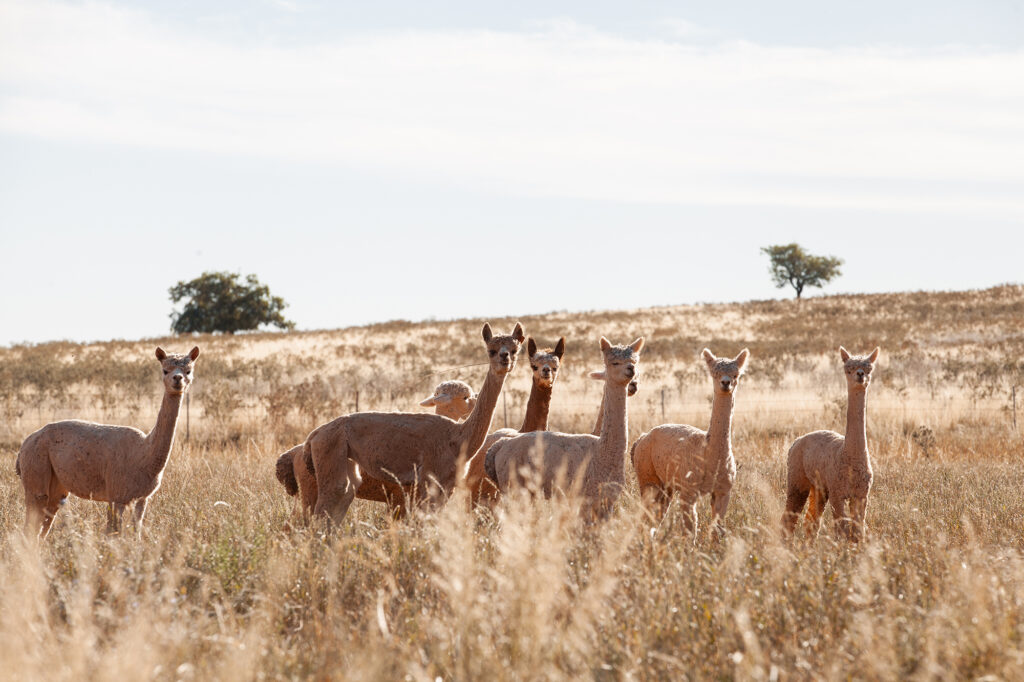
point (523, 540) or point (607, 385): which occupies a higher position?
point (607, 385)

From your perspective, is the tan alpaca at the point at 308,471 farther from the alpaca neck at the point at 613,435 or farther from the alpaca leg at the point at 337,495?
the alpaca neck at the point at 613,435

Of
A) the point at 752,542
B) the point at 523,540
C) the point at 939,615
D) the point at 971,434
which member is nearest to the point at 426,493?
the point at 752,542

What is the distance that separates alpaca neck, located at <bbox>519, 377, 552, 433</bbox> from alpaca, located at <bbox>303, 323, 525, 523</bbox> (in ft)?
4.17

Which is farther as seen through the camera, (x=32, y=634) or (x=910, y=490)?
(x=910, y=490)

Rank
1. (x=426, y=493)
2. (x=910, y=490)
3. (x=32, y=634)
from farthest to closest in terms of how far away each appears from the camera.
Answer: (x=910, y=490)
(x=426, y=493)
(x=32, y=634)

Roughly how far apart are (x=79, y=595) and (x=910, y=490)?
29.6 feet

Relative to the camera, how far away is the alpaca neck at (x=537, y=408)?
10.4 m

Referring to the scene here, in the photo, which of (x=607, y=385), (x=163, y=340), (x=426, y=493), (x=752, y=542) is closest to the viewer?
(x=752, y=542)

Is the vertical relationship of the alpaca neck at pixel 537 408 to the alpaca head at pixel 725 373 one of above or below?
below

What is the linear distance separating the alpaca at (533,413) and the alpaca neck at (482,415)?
0.51ft

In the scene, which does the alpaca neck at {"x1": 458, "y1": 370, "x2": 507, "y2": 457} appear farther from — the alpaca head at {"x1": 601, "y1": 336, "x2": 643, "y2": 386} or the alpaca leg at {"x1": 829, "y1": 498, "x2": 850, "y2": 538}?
the alpaca leg at {"x1": 829, "y1": 498, "x2": 850, "y2": 538}

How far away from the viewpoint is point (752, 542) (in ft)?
23.7

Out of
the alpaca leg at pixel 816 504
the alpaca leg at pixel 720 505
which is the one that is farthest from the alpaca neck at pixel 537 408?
the alpaca leg at pixel 816 504

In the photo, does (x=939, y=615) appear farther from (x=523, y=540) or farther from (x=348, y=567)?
(x=348, y=567)
